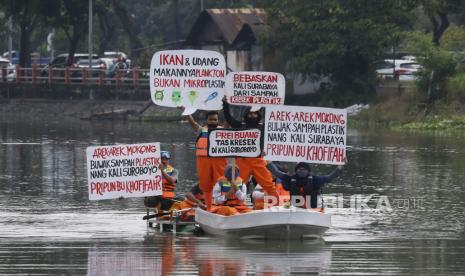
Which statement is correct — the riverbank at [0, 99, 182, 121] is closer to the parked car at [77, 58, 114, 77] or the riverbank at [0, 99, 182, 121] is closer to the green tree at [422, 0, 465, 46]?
the parked car at [77, 58, 114, 77]

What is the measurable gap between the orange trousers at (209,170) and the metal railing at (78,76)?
135 feet

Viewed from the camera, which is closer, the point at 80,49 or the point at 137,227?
the point at 137,227

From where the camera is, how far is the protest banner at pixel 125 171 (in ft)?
73.6

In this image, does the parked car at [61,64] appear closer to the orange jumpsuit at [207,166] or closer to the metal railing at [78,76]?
the metal railing at [78,76]

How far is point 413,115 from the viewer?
53.4 metres

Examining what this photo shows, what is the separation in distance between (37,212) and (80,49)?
220 ft

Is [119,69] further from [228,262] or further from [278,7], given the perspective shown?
[228,262]

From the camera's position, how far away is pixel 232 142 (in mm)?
21234

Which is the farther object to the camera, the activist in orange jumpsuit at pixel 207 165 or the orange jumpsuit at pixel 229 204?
the activist in orange jumpsuit at pixel 207 165

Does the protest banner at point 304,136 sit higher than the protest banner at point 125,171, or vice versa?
the protest banner at point 304,136

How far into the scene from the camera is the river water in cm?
1841

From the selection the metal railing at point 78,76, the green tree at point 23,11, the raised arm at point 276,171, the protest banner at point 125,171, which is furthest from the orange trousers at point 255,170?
the green tree at point 23,11

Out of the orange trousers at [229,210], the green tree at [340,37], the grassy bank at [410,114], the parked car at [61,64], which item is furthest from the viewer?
the parked car at [61,64]

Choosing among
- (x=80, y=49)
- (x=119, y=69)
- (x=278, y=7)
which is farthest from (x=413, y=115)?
(x=80, y=49)
